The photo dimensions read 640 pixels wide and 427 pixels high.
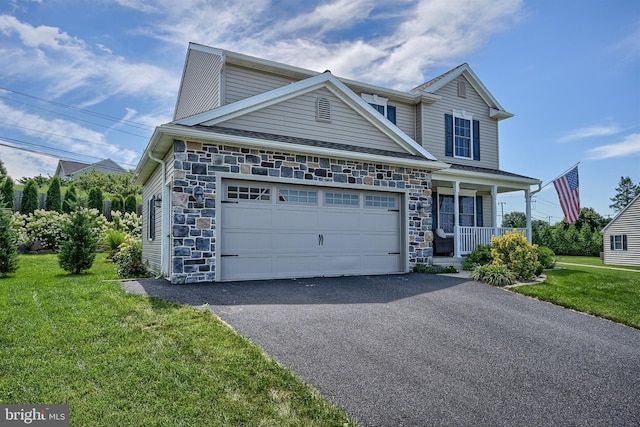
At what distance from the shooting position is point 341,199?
962 centimetres

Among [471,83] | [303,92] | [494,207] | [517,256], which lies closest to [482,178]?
[494,207]

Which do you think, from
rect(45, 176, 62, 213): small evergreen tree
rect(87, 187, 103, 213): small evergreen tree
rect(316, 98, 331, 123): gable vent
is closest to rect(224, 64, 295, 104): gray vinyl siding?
rect(316, 98, 331, 123): gable vent

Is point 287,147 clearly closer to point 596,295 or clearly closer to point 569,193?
point 596,295

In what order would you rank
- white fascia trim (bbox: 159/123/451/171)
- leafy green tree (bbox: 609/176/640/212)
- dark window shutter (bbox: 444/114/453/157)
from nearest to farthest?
1. white fascia trim (bbox: 159/123/451/171)
2. dark window shutter (bbox: 444/114/453/157)
3. leafy green tree (bbox: 609/176/640/212)

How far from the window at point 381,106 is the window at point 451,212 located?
3.60 meters

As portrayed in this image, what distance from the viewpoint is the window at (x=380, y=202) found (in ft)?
32.9

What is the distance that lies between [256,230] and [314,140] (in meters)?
2.89

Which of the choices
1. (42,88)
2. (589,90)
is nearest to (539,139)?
(589,90)

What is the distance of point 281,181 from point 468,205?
9.35 m

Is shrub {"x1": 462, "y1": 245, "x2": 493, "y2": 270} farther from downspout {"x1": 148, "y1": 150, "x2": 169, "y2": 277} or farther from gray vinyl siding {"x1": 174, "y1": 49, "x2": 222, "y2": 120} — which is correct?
gray vinyl siding {"x1": 174, "y1": 49, "x2": 222, "y2": 120}

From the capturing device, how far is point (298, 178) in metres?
8.91

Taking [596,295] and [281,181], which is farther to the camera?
[281,181]

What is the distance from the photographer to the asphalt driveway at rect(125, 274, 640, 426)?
10.6 ft

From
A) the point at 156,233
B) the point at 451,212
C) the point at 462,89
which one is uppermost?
the point at 462,89
